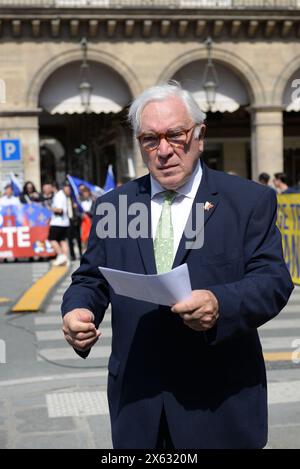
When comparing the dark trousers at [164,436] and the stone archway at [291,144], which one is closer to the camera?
the dark trousers at [164,436]

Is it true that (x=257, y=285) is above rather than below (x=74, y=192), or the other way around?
below

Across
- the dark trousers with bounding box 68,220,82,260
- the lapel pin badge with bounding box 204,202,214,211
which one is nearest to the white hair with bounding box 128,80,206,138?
the lapel pin badge with bounding box 204,202,214,211

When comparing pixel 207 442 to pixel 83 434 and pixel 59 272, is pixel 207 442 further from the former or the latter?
pixel 59 272

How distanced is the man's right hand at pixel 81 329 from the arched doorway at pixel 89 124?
11.4 metres

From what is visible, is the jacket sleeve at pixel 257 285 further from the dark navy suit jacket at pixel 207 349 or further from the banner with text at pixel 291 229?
the banner with text at pixel 291 229

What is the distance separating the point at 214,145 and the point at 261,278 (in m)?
28.7

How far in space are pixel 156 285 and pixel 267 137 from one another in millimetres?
24102

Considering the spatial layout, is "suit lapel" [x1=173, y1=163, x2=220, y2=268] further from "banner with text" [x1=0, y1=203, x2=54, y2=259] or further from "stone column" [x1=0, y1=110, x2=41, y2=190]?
"stone column" [x1=0, y1=110, x2=41, y2=190]

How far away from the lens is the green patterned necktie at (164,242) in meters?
2.84

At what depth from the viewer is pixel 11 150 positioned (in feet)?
61.1

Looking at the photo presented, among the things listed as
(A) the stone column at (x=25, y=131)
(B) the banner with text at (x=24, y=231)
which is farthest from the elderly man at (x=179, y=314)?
(A) the stone column at (x=25, y=131)

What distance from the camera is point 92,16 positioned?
2438cm

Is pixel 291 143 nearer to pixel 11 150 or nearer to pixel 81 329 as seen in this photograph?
pixel 11 150

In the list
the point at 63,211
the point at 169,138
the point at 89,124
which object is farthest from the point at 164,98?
the point at 89,124
